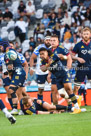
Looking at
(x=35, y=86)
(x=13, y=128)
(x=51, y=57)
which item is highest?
(x=51, y=57)

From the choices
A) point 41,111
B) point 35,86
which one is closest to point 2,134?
point 41,111

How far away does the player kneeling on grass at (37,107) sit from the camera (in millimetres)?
11578

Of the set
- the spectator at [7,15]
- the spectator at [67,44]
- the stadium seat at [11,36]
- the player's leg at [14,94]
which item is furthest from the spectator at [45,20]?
the player's leg at [14,94]

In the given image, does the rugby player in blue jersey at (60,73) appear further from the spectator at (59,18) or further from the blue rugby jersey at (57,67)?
the spectator at (59,18)

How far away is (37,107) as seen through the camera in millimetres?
12000

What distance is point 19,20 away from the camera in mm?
23766

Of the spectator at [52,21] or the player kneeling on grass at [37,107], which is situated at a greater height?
the spectator at [52,21]

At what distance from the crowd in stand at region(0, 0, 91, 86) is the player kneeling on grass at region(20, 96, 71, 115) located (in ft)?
28.2

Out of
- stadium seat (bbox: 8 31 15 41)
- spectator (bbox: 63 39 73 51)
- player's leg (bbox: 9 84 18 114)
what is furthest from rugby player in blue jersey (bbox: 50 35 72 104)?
stadium seat (bbox: 8 31 15 41)

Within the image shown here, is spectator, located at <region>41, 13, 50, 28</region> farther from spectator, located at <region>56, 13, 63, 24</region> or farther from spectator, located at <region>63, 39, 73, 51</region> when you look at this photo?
spectator, located at <region>63, 39, 73, 51</region>

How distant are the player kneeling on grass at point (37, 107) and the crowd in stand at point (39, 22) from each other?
8599 mm

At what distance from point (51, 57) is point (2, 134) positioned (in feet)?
14.8

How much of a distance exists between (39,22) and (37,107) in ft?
43.1

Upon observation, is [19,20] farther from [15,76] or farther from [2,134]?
[2,134]
